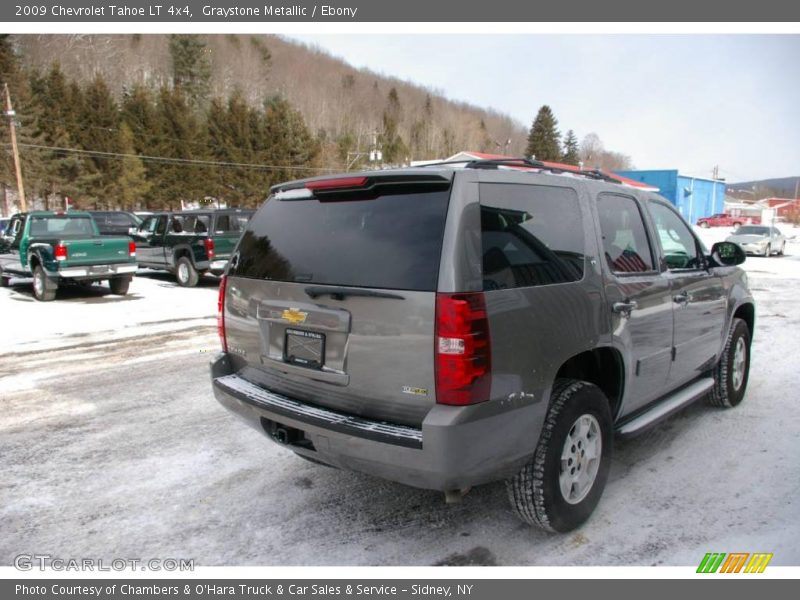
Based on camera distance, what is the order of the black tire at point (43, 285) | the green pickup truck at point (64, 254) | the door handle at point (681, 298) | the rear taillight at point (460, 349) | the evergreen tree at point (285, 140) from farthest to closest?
the evergreen tree at point (285, 140) < the black tire at point (43, 285) < the green pickup truck at point (64, 254) < the door handle at point (681, 298) < the rear taillight at point (460, 349)

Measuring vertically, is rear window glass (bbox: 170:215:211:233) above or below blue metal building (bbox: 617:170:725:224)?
below

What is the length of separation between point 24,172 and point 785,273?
50.1 m

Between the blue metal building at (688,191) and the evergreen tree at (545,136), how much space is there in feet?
83.3

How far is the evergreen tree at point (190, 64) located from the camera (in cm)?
8175

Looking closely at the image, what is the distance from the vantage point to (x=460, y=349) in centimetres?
247

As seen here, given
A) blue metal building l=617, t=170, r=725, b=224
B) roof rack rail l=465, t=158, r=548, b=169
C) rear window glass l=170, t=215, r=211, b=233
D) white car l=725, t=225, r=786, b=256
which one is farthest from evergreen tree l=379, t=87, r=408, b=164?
roof rack rail l=465, t=158, r=548, b=169

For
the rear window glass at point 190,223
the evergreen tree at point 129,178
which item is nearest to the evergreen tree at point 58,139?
the evergreen tree at point 129,178

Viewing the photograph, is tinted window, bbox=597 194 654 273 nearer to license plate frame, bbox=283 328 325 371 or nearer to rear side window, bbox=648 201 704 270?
rear side window, bbox=648 201 704 270

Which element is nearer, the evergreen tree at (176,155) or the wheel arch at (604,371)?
the wheel arch at (604,371)

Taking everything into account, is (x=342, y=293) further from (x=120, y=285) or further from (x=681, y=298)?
(x=120, y=285)

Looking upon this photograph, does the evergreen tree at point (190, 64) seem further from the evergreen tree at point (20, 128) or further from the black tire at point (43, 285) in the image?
the black tire at point (43, 285)

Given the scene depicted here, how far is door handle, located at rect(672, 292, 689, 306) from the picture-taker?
394cm

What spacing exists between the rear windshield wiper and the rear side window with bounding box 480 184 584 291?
1.49 feet

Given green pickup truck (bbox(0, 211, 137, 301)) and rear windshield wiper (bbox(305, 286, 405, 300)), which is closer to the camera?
rear windshield wiper (bbox(305, 286, 405, 300))
